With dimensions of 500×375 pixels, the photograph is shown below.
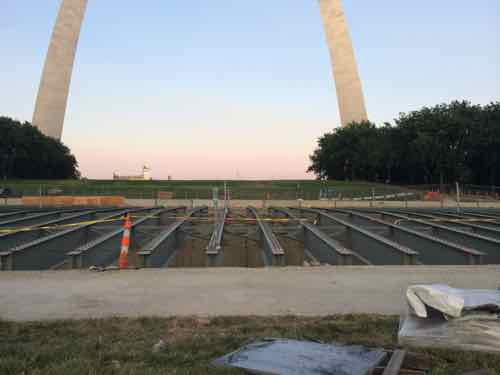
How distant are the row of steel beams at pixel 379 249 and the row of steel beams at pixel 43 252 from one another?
815cm

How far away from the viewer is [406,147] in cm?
6381

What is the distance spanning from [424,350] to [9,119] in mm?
80139

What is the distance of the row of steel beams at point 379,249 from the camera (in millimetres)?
9922

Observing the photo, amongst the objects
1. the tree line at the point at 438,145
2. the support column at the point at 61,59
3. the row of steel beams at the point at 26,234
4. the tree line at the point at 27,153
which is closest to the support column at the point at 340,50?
the tree line at the point at 438,145

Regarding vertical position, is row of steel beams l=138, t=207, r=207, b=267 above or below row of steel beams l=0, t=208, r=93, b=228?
below

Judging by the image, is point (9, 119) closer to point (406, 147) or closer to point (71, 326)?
point (406, 147)

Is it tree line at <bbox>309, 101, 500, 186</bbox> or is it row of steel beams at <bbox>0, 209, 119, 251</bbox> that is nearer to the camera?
row of steel beams at <bbox>0, 209, 119, 251</bbox>

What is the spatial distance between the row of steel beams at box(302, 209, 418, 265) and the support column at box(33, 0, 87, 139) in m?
79.7

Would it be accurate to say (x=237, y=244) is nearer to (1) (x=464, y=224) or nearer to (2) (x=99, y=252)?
(2) (x=99, y=252)

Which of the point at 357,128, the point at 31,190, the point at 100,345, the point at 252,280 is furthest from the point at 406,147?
the point at 100,345

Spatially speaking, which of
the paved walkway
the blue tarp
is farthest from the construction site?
the blue tarp

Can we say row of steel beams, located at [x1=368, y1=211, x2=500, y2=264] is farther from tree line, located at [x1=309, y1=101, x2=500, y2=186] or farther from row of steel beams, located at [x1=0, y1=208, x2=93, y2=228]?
tree line, located at [x1=309, y1=101, x2=500, y2=186]

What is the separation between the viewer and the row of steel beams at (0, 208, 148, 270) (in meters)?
9.27

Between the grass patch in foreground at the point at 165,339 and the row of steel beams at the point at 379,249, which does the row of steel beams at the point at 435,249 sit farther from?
the grass patch in foreground at the point at 165,339
